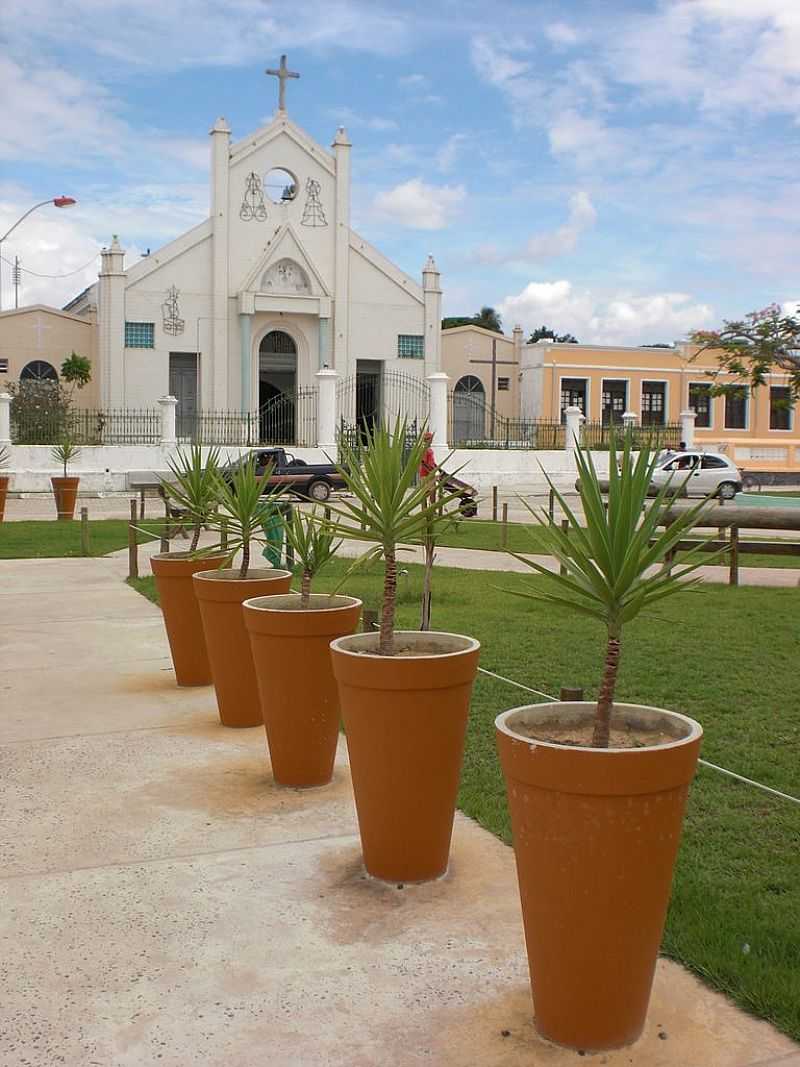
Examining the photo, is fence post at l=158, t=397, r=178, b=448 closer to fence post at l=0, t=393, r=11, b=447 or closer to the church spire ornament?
fence post at l=0, t=393, r=11, b=447

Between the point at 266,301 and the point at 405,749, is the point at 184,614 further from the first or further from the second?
the point at 266,301

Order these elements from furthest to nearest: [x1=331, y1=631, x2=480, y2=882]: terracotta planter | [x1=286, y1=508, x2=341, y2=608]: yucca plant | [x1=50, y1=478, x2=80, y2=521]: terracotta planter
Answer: [x1=50, y1=478, x2=80, y2=521]: terracotta planter, [x1=286, y1=508, x2=341, y2=608]: yucca plant, [x1=331, y1=631, x2=480, y2=882]: terracotta planter

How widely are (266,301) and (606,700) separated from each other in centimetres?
4210

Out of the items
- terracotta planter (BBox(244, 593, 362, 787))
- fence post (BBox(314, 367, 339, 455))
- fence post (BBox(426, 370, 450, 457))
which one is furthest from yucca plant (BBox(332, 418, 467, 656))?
fence post (BBox(426, 370, 450, 457))

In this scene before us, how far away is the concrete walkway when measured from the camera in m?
3.13

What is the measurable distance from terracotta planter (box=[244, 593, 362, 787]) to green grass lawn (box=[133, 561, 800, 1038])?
0.70 meters

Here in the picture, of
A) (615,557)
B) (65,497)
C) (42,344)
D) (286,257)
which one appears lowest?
(65,497)

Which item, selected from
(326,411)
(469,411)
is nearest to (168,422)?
(326,411)

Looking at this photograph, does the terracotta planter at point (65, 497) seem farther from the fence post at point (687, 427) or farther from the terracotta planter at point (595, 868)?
the fence post at point (687, 427)

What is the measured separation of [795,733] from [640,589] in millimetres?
3485

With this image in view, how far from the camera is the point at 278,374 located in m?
46.6

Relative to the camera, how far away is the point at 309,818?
5047 millimetres

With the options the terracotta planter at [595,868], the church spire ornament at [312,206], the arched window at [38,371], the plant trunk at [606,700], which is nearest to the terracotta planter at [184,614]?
the plant trunk at [606,700]

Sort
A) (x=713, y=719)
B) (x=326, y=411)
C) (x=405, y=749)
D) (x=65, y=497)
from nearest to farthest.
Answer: (x=405, y=749)
(x=713, y=719)
(x=65, y=497)
(x=326, y=411)
